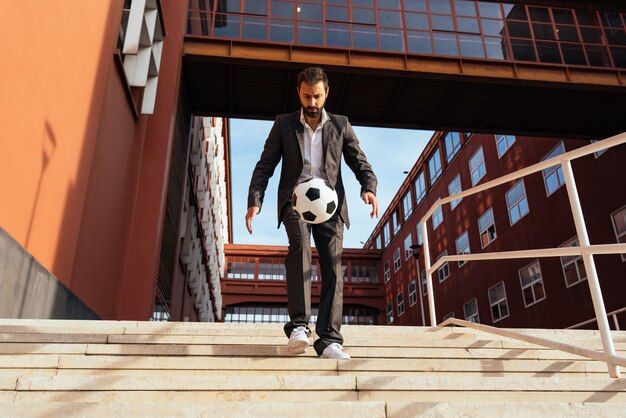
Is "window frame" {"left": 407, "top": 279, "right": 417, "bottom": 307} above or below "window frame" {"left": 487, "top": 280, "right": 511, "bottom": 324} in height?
above

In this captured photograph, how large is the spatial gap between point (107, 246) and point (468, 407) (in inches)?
326

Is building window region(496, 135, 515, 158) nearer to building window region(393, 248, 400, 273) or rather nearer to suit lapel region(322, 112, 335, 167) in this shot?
building window region(393, 248, 400, 273)

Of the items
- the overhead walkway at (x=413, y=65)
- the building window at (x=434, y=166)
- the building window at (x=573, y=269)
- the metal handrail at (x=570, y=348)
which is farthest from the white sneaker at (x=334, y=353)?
the building window at (x=434, y=166)

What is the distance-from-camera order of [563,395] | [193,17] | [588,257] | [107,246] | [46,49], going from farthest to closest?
[193,17], [107,246], [46,49], [588,257], [563,395]

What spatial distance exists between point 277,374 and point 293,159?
1.47m

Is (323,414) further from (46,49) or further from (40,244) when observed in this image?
(46,49)

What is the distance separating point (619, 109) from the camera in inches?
606

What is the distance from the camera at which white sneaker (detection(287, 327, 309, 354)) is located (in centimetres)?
319

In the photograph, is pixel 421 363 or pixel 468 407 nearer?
pixel 468 407

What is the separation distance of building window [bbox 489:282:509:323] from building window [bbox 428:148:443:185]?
9.42m

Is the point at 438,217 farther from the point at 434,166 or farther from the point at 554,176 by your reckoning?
the point at 554,176

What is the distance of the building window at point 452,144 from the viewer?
28.7 meters

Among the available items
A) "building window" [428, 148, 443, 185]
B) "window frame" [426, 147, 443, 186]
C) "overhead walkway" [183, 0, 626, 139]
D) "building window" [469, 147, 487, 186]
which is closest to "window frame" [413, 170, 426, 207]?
"window frame" [426, 147, 443, 186]

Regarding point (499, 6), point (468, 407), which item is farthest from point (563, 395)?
point (499, 6)
